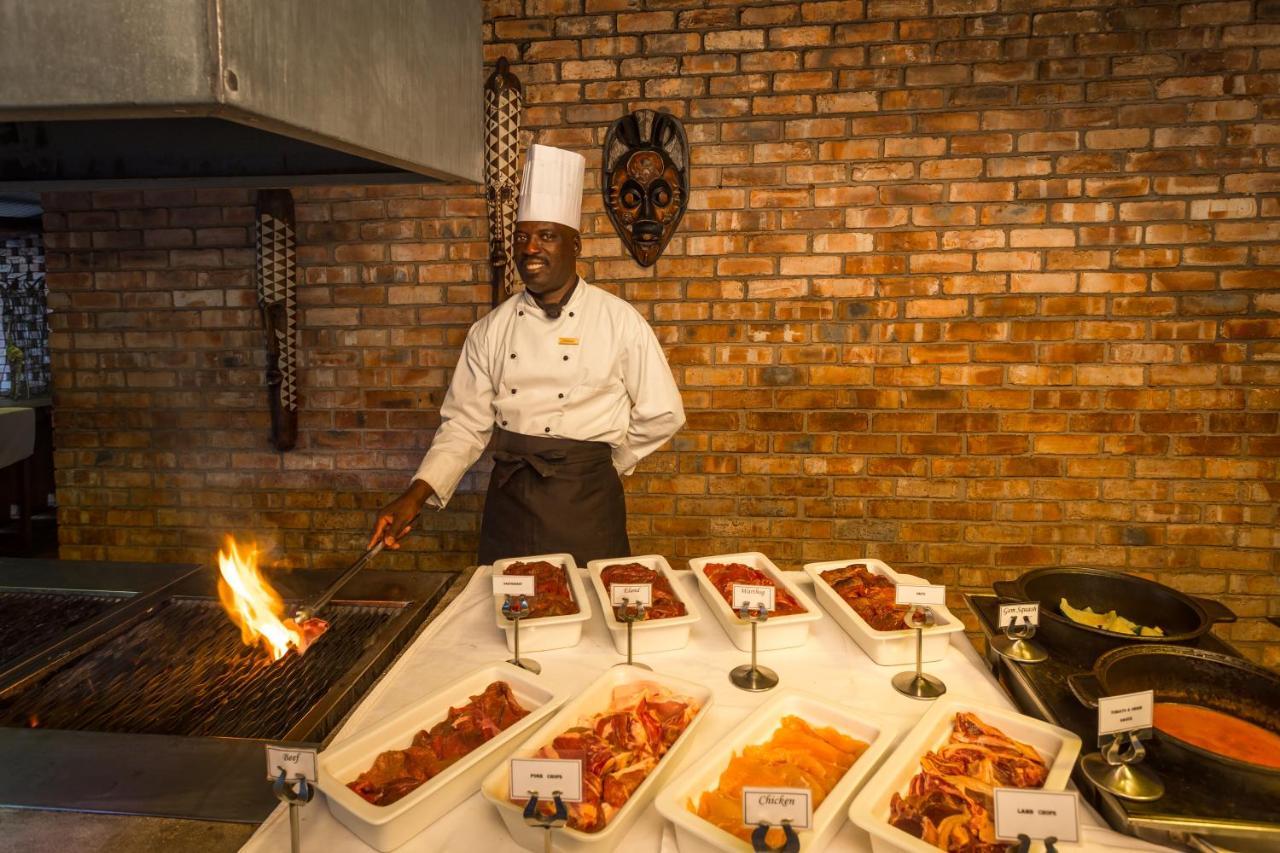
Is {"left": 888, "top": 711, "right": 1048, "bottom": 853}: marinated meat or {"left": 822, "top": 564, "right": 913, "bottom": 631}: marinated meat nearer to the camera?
{"left": 888, "top": 711, "right": 1048, "bottom": 853}: marinated meat

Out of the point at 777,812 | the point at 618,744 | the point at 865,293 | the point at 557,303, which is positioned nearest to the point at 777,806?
the point at 777,812

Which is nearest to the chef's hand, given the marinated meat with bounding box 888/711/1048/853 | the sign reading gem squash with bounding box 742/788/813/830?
the sign reading gem squash with bounding box 742/788/813/830

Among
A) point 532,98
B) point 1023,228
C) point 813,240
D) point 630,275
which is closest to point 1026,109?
point 1023,228

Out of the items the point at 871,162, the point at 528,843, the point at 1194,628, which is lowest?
the point at 528,843

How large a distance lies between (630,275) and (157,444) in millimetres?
2282

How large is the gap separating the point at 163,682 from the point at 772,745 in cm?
122

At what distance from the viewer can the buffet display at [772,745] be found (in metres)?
1.08

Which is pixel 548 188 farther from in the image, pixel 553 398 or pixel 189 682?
pixel 189 682

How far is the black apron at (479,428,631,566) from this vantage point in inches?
103

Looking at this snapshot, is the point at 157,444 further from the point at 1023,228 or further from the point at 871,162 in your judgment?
the point at 1023,228

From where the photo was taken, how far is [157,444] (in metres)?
3.51

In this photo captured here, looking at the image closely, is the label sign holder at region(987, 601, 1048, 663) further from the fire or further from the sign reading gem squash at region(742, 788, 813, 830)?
the fire

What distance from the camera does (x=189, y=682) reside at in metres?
1.58

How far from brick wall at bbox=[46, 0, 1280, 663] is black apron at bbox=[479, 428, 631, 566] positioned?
657 millimetres
